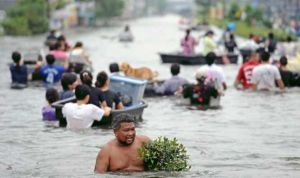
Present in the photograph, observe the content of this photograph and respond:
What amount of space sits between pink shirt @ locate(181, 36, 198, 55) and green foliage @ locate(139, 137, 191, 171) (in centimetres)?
2609

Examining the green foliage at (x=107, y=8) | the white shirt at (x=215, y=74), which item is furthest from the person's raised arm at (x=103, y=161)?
the green foliage at (x=107, y=8)

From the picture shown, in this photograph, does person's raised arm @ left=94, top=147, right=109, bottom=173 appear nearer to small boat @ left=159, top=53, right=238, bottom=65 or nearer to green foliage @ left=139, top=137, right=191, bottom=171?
green foliage @ left=139, top=137, right=191, bottom=171

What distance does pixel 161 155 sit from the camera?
11312 mm

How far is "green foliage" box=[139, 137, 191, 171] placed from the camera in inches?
442

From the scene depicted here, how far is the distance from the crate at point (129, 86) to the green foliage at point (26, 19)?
60263 millimetres

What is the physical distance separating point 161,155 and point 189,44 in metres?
27.1

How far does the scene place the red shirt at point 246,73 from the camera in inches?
990

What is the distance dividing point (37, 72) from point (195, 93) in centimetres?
681

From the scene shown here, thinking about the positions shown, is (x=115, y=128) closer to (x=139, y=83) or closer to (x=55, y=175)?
(x=55, y=175)

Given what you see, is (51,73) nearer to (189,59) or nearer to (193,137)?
(193,137)

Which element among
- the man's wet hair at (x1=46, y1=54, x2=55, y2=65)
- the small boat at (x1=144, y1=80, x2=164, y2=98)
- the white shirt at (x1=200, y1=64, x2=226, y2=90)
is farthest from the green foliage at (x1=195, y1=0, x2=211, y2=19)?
the white shirt at (x1=200, y1=64, x2=226, y2=90)

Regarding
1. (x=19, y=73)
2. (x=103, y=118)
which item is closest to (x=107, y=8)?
(x=19, y=73)

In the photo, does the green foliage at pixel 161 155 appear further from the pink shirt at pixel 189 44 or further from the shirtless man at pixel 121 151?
the pink shirt at pixel 189 44

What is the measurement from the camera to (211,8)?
614 feet
